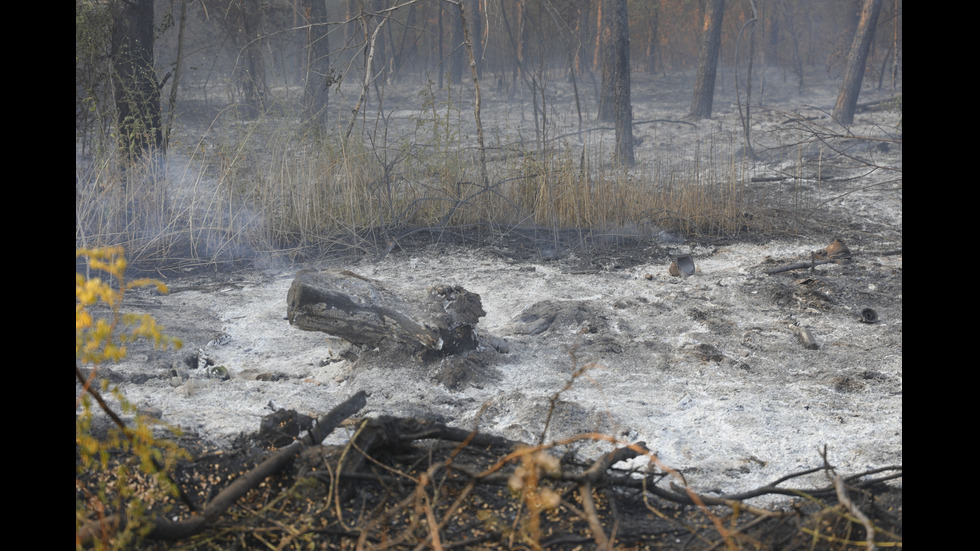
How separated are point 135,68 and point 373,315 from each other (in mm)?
3926

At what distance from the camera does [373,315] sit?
3.20m

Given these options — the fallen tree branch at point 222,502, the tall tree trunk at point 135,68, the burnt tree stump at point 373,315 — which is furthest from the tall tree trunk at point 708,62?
the fallen tree branch at point 222,502

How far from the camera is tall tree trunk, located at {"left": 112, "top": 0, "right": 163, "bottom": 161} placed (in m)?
5.63

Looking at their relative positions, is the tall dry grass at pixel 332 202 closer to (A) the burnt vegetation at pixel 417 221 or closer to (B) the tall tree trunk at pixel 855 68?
(A) the burnt vegetation at pixel 417 221

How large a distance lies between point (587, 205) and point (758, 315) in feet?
6.19

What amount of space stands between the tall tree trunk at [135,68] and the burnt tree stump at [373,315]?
321 centimetres

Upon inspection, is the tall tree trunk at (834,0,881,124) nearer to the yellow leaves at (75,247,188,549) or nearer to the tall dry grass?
the tall dry grass

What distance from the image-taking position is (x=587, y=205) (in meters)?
5.50

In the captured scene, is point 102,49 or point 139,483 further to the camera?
point 102,49

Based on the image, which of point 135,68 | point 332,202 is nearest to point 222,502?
point 332,202

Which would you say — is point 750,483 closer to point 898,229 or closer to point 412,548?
point 412,548

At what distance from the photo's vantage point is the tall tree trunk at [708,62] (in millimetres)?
12430

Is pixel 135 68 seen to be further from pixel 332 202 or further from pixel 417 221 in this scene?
pixel 417 221
